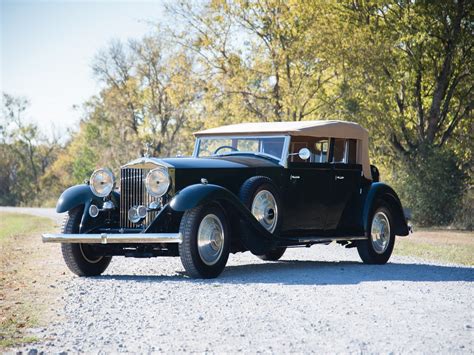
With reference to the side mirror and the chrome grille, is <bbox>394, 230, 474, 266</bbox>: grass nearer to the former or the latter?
the side mirror

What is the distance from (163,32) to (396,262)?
20.3m

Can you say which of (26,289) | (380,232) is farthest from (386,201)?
(26,289)

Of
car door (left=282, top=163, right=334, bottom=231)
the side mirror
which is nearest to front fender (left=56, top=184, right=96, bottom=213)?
car door (left=282, top=163, right=334, bottom=231)

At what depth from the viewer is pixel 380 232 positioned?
13.0 m

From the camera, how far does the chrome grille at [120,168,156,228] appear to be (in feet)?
35.7

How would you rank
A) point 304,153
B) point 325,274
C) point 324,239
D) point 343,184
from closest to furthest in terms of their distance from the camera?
point 325,274 → point 304,153 → point 324,239 → point 343,184

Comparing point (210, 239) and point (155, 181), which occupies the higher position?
point (155, 181)

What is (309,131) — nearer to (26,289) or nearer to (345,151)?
(345,151)

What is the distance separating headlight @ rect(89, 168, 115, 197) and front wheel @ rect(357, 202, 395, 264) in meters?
3.83

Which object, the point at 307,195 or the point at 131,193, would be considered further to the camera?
the point at 307,195

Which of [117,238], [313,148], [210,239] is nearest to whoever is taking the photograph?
[117,238]

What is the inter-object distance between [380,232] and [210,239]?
12.1ft

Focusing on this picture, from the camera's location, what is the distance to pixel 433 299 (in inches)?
339

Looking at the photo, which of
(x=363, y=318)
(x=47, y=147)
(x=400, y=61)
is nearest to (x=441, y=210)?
(x=400, y=61)
